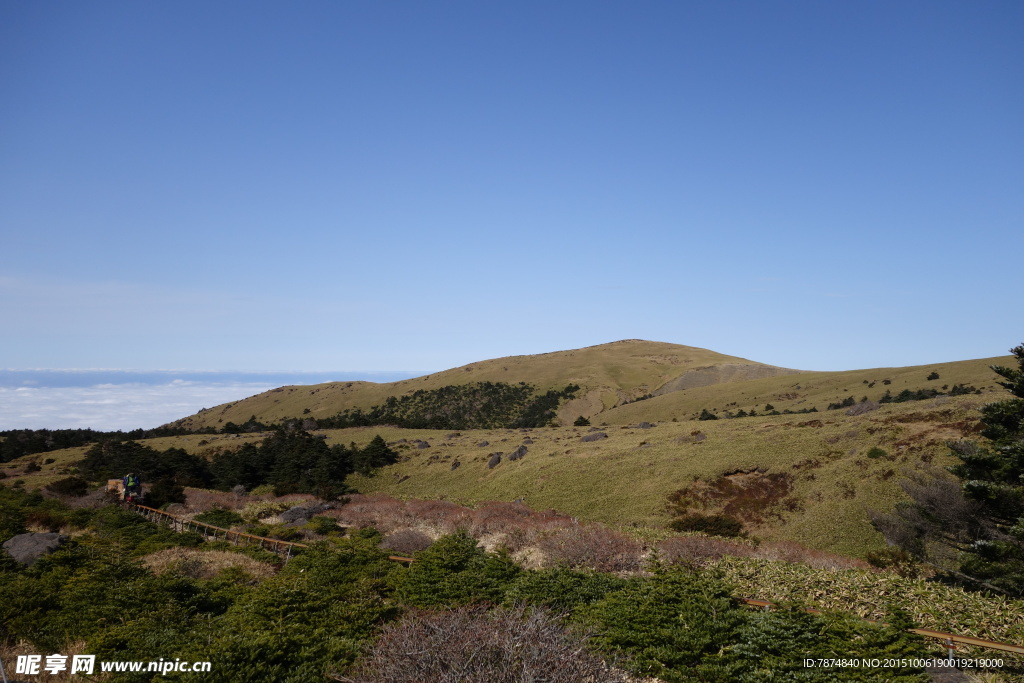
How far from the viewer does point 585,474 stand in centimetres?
4331

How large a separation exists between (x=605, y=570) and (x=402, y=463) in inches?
1663

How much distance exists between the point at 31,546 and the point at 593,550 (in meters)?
19.0

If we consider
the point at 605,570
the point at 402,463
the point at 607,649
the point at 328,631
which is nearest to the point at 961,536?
the point at 605,570

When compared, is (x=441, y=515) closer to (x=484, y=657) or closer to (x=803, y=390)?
(x=484, y=657)

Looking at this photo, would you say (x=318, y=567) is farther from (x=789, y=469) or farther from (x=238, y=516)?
(x=789, y=469)

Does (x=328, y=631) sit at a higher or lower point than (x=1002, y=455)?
lower

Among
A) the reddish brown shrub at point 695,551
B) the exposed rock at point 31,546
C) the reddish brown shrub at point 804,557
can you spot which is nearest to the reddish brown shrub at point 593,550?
the reddish brown shrub at point 695,551

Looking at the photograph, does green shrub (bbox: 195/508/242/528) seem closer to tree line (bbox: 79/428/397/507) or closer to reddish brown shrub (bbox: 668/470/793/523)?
tree line (bbox: 79/428/397/507)

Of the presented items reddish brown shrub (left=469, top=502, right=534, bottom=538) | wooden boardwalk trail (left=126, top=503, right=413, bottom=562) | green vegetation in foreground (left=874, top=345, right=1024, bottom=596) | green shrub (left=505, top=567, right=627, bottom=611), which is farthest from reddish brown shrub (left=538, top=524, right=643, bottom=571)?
green vegetation in foreground (left=874, top=345, right=1024, bottom=596)

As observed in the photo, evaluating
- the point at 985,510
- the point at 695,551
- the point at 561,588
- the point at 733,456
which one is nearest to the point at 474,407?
the point at 733,456

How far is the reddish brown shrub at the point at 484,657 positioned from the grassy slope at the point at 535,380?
103870 mm

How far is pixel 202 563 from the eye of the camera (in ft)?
66.4

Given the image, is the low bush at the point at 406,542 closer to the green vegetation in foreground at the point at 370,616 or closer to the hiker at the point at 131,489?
the green vegetation in foreground at the point at 370,616

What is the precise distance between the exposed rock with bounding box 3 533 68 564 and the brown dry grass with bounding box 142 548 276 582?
2862mm
